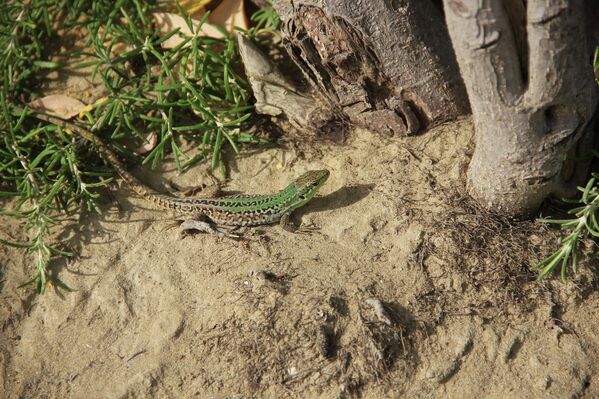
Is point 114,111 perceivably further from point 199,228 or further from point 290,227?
point 290,227

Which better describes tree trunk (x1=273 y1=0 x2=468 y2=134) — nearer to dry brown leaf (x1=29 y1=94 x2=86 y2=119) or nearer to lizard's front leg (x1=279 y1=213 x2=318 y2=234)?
lizard's front leg (x1=279 y1=213 x2=318 y2=234)

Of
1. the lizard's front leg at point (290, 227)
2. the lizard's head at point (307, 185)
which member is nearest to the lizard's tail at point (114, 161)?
the lizard's front leg at point (290, 227)

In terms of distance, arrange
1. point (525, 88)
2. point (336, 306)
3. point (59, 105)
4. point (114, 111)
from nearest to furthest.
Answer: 1. point (525, 88)
2. point (336, 306)
3. point (114, 111)
4. point (59, 105)

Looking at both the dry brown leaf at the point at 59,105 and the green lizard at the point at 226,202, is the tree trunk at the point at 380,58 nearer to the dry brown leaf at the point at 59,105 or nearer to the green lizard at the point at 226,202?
the green lizard at the point at 226,202

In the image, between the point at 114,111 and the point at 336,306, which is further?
the point at 114,111

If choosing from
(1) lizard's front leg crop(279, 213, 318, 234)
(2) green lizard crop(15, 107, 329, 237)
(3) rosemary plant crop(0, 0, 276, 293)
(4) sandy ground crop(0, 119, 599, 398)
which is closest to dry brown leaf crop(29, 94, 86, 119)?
(3) rosemary plant crop(0, 0, 276, 293)

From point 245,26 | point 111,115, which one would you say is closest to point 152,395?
point 111,115

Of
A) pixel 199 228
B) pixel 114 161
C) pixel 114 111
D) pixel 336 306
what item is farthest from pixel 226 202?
pixel 336 306
